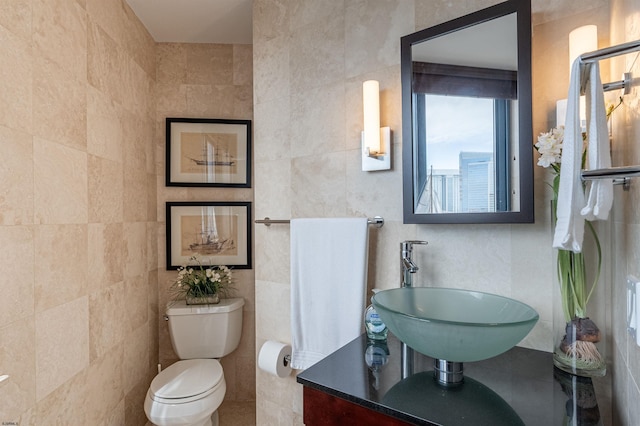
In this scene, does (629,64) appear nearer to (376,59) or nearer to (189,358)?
(376,59)

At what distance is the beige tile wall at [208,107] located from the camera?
2.39 m

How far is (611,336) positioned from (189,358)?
219 centimetres

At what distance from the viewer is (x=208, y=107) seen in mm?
2455

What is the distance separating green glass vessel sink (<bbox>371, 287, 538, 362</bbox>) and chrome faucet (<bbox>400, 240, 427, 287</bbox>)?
0.04 m

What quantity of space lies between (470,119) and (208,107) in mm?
1879

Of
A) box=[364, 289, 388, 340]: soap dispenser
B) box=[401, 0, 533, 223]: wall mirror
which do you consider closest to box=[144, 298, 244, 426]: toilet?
box=[364, 289, 388, 340]: soap dispenser

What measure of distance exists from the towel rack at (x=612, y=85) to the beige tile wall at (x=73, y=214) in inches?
64.5

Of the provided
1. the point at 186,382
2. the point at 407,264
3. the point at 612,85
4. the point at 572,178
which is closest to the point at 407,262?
the point at 407,264

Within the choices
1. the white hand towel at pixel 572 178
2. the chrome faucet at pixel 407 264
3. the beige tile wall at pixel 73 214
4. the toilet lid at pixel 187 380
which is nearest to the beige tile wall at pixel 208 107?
the beige tile wall at pixel 73 214

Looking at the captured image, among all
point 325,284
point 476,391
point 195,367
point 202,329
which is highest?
point 325,284

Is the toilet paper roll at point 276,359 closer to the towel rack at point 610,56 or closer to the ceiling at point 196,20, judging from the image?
the towel rack at point 610,56

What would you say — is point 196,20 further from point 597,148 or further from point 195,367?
point 597,148

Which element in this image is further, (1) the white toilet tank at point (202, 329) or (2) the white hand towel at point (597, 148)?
(1) the white toilet tank at point (202, 329)

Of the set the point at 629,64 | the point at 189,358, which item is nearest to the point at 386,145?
the point at 629,64
